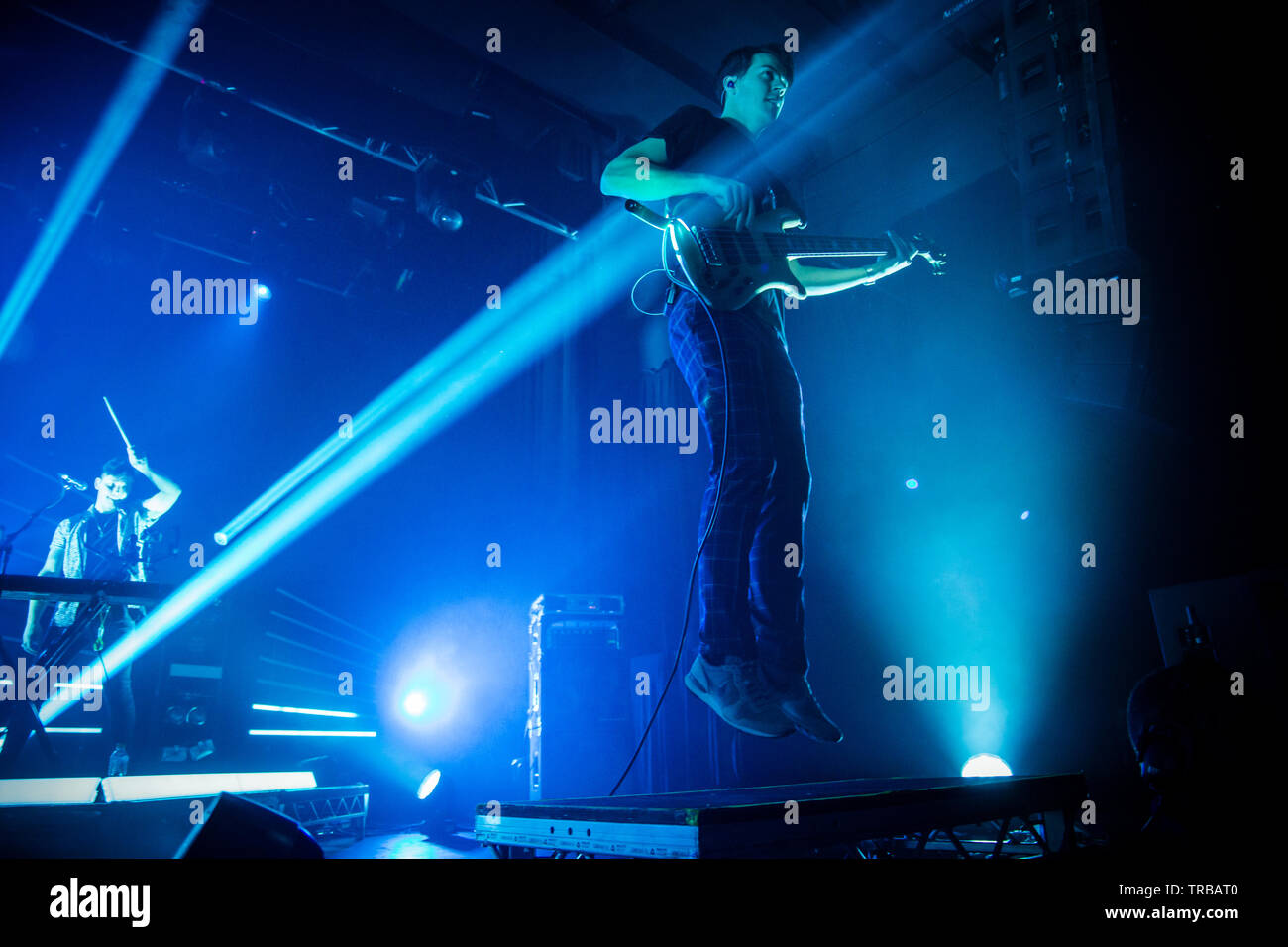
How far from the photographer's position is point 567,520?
719cm

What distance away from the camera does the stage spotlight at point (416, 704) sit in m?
6.54

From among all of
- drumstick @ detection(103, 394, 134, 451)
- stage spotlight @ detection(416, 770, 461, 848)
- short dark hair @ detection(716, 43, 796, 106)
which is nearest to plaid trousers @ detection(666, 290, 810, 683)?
short dark hair @ detection(716, 43, 796, 106)

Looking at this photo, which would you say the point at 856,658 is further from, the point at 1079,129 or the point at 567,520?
the point at 567,520

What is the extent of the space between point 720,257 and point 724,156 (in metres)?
0.47

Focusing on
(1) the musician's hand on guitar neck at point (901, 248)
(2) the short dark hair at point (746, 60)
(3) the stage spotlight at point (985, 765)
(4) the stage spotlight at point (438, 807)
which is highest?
(2) the short dark hair at point (746, 60)

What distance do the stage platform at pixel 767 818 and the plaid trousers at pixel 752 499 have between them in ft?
1.64

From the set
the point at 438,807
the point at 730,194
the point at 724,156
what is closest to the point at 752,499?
the point at 730,194

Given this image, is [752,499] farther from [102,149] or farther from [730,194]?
[102,149]

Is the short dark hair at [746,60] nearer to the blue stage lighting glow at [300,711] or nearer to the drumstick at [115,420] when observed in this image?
the blue stage lighting glow at [300,711]

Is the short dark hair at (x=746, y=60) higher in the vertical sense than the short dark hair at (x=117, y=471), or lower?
higher

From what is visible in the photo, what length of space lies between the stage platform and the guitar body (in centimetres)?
153

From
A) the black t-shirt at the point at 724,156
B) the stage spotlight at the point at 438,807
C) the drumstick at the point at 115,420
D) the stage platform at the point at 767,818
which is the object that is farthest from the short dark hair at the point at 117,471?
the black t-shirt at the point at 724,156

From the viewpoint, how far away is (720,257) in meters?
2.44

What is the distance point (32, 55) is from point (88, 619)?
12.9ft
